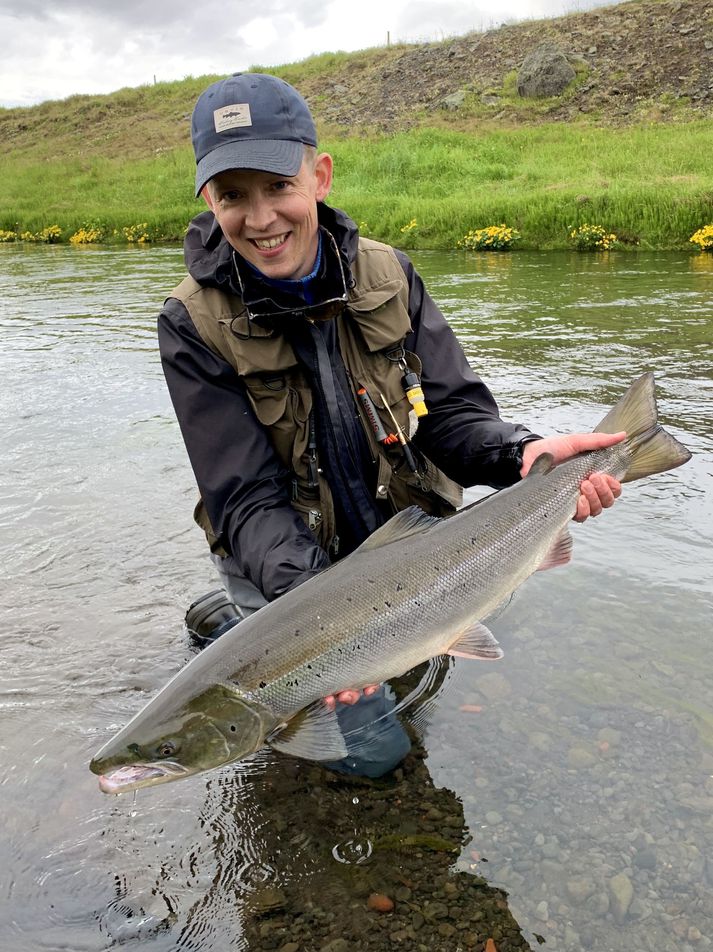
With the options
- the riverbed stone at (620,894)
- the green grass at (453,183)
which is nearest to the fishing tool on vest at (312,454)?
the riverbed stone at (620,894)

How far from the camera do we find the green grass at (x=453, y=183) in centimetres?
1747

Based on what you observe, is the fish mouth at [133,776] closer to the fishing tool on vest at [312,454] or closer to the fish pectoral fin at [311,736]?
the fish pectoral fin at [311,736]

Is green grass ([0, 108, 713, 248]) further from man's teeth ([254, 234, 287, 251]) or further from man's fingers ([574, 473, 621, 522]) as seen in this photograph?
man's teeth ([254, 234, 287, 251])

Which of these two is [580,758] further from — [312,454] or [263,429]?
[263,429]

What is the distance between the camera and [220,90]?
3121 millimetres

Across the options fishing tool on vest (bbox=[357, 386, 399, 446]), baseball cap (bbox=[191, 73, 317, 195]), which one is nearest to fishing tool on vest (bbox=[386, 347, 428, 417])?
fishing tool on vest (bbox=[357, 386, 399, 446])

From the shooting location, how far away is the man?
3117 mm

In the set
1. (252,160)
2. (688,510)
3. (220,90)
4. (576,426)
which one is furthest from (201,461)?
(576,426)

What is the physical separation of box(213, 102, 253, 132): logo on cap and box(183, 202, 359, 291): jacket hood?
1.43ft

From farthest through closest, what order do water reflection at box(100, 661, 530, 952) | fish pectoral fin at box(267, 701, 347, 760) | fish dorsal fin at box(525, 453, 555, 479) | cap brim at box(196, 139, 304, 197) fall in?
fish dorsal fin at box(525, 453, 555, 479) < cap brim at box(196, 139, 304, 197) < fish pectoral fin at box(267, 701, 347, 760) < water reflection at box(100, 661, 530, 952)

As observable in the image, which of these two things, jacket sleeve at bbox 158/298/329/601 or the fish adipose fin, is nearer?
the fish adipose fin

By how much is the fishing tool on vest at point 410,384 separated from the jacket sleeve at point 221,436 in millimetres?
607

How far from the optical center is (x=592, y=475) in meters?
3.07

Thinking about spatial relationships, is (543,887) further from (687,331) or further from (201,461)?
(687,331)
